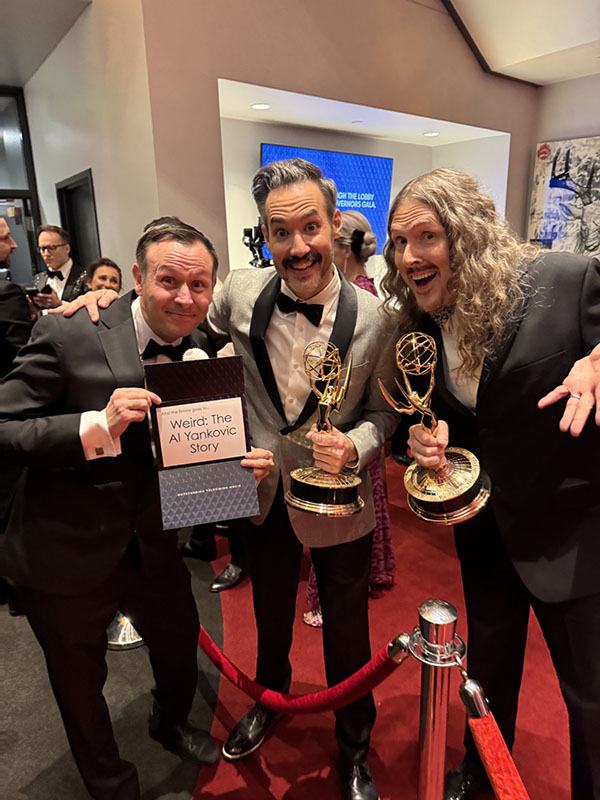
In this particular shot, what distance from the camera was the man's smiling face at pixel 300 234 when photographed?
1.65m

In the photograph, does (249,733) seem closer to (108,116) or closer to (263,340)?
(263,340)

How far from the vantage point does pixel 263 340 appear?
1.79m

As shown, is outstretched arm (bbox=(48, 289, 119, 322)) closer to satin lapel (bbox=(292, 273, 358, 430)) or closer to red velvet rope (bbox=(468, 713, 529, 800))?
satin lapel (bbox=(292, 273, 358, 430))

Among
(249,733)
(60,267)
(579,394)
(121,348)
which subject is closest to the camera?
(579,394)

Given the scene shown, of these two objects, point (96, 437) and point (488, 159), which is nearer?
point (96, 437)

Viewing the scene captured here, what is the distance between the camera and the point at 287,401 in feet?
5.90

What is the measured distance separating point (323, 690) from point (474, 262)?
5.09 ft

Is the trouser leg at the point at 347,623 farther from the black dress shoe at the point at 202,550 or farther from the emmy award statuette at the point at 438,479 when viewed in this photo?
the black dress shoe at the point at 202,550

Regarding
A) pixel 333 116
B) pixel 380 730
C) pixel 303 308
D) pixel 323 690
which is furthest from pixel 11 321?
pixel 333 116

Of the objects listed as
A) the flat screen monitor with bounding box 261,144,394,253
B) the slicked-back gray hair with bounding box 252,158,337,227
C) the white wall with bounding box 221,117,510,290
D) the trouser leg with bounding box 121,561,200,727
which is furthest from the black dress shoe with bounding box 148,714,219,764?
the flat screen monitor with bounding box 261,144,394,253

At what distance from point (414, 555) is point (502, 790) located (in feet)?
8.26

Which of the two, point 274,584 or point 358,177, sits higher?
point 358,177

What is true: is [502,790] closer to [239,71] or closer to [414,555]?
[414,555]

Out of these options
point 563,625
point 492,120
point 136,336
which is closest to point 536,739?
point 563,625
